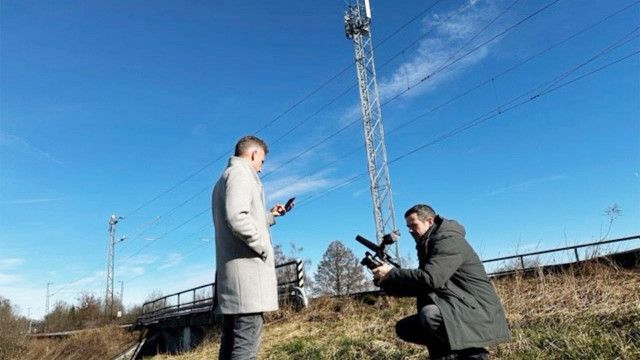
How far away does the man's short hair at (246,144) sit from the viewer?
3.87m

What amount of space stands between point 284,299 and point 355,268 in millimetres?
31171

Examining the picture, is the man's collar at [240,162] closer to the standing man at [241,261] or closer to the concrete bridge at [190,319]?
the standing man at [241,261]

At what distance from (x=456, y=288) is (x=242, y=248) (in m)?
1.67

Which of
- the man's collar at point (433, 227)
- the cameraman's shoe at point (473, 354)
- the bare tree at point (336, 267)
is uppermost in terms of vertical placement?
the bare tree at point (336, 267)

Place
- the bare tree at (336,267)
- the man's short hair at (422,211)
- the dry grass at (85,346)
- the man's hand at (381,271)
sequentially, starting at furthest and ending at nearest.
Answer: the bare tree at (336,267)
the dry grass at (85,346)
the man's short hair at (422,211)
the man's hand at (381,271)

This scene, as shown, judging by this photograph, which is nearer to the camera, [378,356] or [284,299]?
[378,356]

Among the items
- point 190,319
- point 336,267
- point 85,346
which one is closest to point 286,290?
point 190,319

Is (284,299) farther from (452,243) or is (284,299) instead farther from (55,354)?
(55,354)

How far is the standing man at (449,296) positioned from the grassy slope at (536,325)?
88 centimetres

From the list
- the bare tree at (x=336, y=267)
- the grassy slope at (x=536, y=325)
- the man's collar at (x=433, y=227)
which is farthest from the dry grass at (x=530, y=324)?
the bare tree at (x=336, y=267)

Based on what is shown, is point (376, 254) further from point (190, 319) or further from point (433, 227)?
point (190, 319)

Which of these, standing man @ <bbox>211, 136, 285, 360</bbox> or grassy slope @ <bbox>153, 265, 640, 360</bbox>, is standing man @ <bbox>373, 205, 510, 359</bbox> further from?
standing man @ <bbox>211, 136, 285, 360</bbox>

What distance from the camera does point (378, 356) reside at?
18.9ft

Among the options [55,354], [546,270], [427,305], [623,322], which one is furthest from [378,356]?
[55,354]
